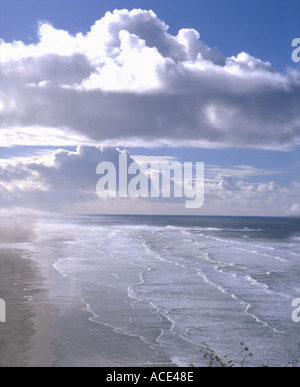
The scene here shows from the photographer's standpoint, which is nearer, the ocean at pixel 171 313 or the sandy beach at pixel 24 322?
the sandy beach at pixel 24 322

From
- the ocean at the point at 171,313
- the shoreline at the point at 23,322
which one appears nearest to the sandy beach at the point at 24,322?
the shoreline at the point at 23,322

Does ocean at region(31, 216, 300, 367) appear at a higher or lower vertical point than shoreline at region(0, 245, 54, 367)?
lower

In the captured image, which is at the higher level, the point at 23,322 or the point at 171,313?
the point at 23,322

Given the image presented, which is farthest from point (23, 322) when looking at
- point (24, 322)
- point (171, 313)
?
point (171, 313)

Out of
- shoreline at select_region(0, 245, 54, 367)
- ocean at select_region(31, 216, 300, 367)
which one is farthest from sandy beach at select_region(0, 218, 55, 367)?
ocean at select_region(31, 216, 300, 367)

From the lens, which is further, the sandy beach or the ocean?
the ocean

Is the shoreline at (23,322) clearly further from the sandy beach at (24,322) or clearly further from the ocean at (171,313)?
the ocean at (171,313)

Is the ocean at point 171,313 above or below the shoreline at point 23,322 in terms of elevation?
below

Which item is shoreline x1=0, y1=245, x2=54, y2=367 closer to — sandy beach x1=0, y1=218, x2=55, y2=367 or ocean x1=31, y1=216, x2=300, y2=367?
sandy beach x1=0, y1=218, x2=55, y2=367

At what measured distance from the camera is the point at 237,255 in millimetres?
44531

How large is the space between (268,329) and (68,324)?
7970 millimetres

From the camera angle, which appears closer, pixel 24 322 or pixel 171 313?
pixel 24 322

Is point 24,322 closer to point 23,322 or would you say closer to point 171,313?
point 23,322

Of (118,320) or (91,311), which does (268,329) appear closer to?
(118,320)
